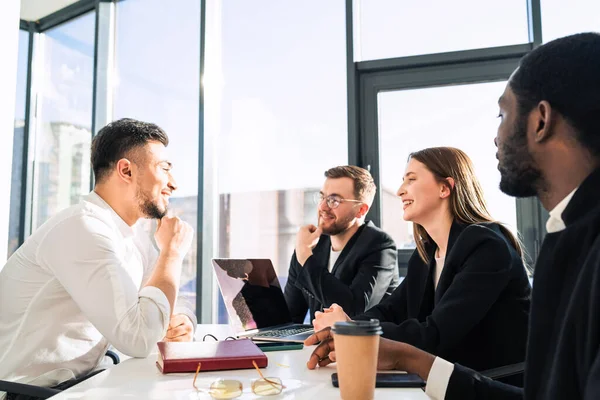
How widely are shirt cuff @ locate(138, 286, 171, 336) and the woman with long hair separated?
47 cm

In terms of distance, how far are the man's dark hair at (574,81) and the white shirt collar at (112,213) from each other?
142 cm

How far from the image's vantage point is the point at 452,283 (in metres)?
1.59

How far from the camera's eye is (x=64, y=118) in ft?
14.7

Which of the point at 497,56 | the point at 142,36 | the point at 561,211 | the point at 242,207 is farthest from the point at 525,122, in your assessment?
the point at 142,36

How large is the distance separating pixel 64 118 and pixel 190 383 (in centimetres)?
400

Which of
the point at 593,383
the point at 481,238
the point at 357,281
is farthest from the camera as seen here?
the point at 357,281

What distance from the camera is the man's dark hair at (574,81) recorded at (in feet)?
2.88

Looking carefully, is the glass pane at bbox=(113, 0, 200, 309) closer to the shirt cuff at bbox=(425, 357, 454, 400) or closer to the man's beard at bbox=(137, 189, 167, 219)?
the man's beard at bbox=(137, 189, 167, 219)

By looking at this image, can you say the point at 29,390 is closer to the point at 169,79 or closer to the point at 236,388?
the point at 236,388

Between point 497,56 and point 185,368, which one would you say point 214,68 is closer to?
point 497,56

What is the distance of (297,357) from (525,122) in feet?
2.64

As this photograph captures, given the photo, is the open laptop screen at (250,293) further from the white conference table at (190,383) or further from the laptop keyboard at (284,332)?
the white conference table at (190,383)

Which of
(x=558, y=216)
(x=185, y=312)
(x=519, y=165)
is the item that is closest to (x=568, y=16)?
(x=519, y=165)

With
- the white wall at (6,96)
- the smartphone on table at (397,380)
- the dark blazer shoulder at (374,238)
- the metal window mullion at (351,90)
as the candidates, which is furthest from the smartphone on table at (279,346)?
the white wall at (6,96)
